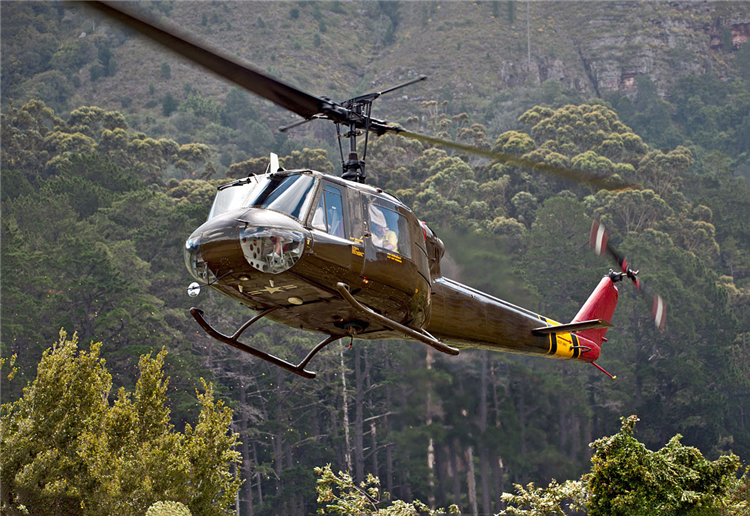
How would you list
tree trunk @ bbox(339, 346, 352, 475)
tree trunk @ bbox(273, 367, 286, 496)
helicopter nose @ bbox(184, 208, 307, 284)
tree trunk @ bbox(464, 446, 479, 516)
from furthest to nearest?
1. tree trunk @ bbox(339, 346, 352, 475)
2. tree trunk @ bbox(464, 446, 479, 516)
3. tree trunk @ bbox(273, 367, 286, 496)
4. helicopter nose @ bbox(184, 208, 307, 284)

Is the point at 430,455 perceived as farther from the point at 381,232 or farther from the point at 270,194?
the point at 270,194

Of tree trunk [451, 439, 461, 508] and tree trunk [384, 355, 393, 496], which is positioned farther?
tree trunk [384, 355, 393, 496]

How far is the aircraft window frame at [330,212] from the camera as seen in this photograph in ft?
27.6

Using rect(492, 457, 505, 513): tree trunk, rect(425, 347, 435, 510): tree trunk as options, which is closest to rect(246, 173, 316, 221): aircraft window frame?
rect(425, 347, 435, 510): tree trunk

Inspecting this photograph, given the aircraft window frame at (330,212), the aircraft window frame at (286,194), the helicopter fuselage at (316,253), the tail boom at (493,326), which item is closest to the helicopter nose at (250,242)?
the helicopter fuselage at (316,253)

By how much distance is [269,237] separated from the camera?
796cm

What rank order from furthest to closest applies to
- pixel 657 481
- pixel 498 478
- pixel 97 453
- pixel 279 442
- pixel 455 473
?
pixel 498 478 → pixel 455 473 → pixel 279 442 → pixel 97 453 → pixel 657 481

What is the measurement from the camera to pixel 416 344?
139ft

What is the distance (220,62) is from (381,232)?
2539mm

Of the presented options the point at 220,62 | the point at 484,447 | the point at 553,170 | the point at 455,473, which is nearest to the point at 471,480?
the point at 455,473

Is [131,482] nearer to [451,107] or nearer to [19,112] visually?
[19,112]

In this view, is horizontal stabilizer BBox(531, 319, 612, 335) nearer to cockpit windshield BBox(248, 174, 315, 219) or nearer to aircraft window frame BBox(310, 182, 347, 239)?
aircraft window frame BBox(310, 182, 347, 239)

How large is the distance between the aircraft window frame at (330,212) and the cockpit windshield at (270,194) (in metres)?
0.16

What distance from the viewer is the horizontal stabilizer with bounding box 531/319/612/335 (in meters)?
10.1
